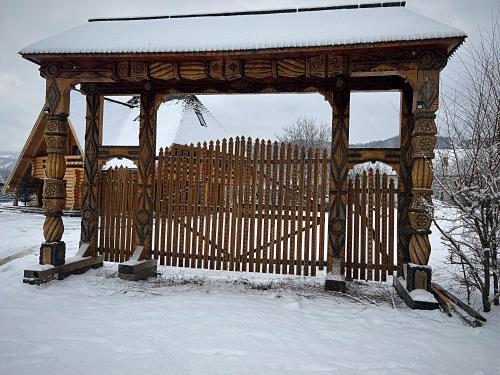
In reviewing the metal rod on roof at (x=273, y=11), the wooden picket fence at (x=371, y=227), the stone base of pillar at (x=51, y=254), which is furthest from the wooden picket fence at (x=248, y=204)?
the metal rod on roof at (x=273, y=11)

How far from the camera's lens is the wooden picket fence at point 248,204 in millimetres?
5625

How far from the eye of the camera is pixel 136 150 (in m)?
6.25

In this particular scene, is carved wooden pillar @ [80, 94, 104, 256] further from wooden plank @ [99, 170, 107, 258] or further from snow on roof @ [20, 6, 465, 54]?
snow on roof @ [20, 6, 465, 54]

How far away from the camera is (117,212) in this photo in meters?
6.37

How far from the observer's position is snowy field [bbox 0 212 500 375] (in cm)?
291

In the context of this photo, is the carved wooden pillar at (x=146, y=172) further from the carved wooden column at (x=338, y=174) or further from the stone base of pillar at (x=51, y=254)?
the carved wooden column at (x=338, y=174)

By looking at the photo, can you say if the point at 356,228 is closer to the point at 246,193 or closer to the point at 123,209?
the point at 246,193

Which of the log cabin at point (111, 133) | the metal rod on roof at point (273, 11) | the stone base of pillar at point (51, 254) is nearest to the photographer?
the stone base of pillar at point (51, 254)

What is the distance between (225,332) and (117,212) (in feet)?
12.1

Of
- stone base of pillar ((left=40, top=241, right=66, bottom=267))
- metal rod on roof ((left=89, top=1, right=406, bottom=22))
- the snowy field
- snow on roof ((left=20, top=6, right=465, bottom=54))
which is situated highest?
metal rod on roof ((left=89, top=1, right=406, bottom=22))

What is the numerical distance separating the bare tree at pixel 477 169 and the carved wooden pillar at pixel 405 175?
0.65 metres

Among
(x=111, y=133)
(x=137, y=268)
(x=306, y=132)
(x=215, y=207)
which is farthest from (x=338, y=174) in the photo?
(x=306, y=132)

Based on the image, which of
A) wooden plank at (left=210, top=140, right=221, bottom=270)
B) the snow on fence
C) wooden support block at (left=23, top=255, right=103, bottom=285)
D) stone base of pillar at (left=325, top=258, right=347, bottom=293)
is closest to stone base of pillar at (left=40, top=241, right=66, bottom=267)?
wooden support block at (left=23, top=255, right=103, bottom=285)

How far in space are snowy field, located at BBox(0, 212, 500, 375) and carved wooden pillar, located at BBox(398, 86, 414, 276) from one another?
76 centimetres
